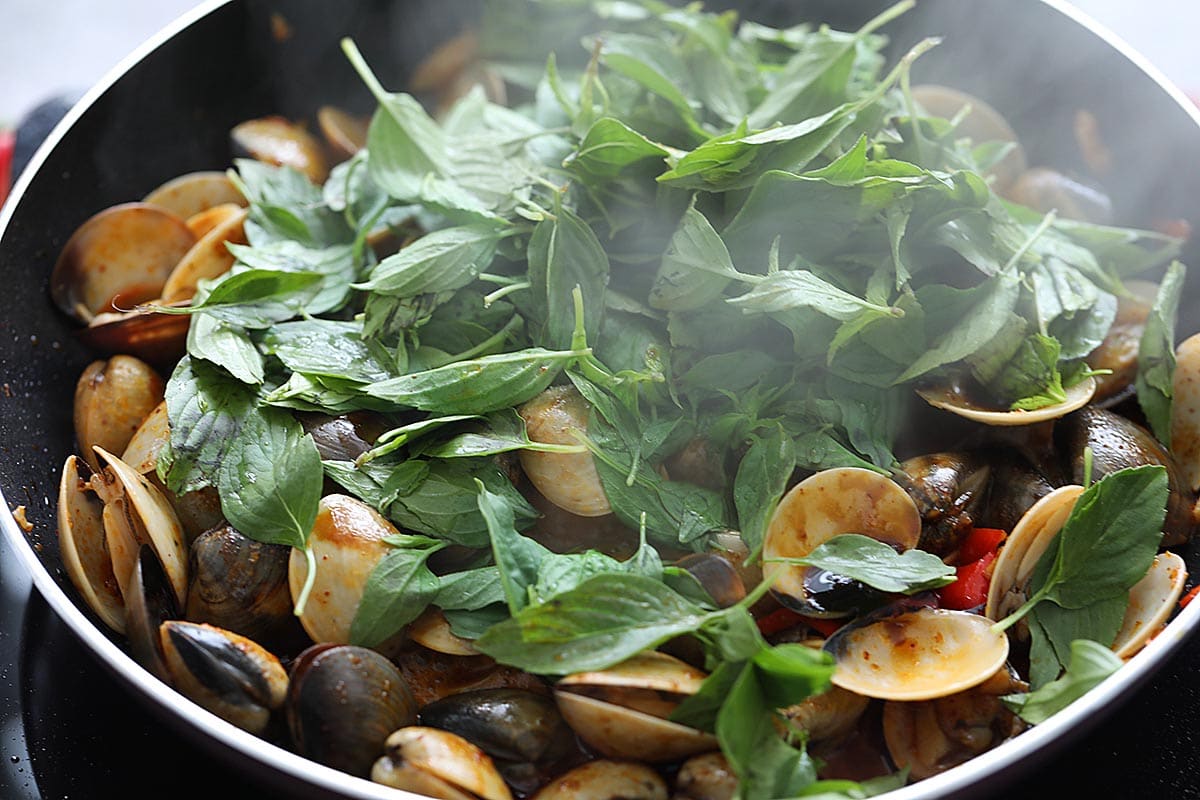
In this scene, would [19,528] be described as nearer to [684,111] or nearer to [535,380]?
[535,380]

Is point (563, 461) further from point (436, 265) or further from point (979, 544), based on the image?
point (979, 544)

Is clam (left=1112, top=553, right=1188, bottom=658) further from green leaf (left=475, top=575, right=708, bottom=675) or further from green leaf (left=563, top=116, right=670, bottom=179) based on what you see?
green leaf (left=563, top=116, right=670, bottom=179)

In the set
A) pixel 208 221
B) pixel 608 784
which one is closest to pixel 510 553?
pixel 608 784

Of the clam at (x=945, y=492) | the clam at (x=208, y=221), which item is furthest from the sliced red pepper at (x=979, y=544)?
the clam at (x=208, y=221)

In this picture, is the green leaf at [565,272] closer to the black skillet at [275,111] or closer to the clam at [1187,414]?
the black skillet at [275,111]

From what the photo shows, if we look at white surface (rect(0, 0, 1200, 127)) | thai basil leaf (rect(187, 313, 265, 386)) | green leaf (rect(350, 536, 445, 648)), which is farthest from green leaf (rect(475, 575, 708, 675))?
white surface (rect(0, 0, 1200, 127))

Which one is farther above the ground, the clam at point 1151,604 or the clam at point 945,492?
the clam at point 945,492

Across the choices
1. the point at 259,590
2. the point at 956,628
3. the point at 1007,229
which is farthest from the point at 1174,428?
the point at 259,590
